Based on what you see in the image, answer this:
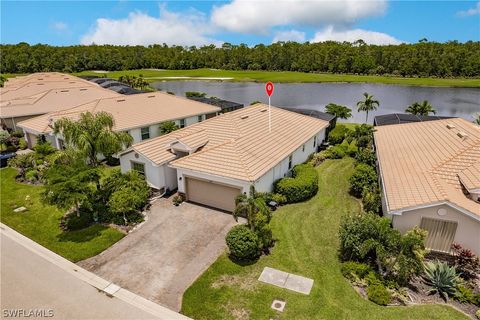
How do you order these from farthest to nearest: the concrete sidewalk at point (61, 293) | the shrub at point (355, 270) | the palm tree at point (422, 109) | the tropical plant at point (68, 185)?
the palm tree at point (422, 109), the tropical plant at point (68, 185), the shrub at point (355, 270), the concrete sidewalk at point (61, 293)

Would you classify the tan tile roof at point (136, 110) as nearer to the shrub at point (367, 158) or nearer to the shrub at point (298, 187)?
the shrub at point (298, 187)

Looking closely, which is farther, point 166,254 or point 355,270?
point 166,254

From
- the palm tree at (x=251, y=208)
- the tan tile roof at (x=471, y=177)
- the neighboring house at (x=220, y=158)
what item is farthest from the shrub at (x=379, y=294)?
the neighboring house at (x=220, y=158)

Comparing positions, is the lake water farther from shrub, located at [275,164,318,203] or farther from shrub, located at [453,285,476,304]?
shrub, located at [453,285,476,304]

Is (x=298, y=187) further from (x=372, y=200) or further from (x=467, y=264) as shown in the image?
(x=467, y=264)

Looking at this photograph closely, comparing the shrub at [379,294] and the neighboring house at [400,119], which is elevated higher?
the neighboring house at [400,119]

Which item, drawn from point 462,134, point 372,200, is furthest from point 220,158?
point 462,134

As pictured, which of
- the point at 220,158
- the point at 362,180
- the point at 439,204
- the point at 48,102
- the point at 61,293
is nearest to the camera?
the point at 61,293
